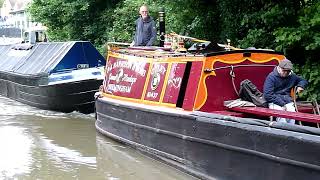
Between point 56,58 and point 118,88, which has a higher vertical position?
point 56,58

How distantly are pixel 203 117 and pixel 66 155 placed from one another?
3.03m

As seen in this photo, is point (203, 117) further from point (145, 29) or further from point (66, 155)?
point (145, 29)

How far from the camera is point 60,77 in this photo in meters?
13.3

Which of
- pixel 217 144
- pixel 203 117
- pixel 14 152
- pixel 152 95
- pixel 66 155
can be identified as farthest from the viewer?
pixel 14 152

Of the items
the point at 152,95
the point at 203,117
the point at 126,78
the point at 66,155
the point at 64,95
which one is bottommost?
the point at 66,155

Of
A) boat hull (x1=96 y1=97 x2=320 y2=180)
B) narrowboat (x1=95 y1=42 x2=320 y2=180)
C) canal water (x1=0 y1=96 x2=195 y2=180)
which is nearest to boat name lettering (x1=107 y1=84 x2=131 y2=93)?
narrowboat (x1=95 y1=42 x2=320 y2=180)

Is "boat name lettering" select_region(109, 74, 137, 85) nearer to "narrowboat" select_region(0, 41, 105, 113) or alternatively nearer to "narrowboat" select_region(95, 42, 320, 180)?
"narrowboat" select_region(95, 42, 320, 180)

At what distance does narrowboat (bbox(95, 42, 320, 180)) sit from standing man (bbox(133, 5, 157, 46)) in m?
0.60

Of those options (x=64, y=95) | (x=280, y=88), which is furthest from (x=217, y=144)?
(x=64, y=95)

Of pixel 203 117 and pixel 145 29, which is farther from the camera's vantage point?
pixel 145 29

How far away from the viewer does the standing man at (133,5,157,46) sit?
34.0 feet

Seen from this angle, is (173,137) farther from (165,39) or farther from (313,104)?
(165,39)

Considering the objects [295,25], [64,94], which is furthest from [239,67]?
[64,94]

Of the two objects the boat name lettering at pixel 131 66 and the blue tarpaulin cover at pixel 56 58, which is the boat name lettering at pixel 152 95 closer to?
the boat name lettering at pixel 131 66
